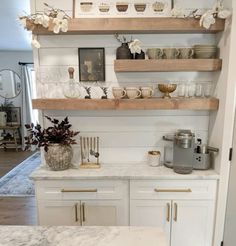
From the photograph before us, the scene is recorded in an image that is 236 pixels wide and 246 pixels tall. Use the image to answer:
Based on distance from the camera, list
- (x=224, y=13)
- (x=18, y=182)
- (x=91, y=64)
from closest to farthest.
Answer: (x=224, y=13), (x=91, y=64), (x=18, y=182)

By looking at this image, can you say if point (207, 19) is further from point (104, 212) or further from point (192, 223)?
point (104, 212)

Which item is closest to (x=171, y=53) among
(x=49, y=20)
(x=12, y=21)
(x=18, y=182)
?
(x=49, y=20)

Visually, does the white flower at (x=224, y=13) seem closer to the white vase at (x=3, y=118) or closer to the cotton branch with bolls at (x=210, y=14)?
the cotton branch with bolls at (x=210, y=14)

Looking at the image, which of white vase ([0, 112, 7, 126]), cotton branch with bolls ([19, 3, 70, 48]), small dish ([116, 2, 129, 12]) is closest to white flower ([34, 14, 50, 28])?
cotton branch with bolls ([19, 3, 70, 48])

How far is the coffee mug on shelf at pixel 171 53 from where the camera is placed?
6.80ft

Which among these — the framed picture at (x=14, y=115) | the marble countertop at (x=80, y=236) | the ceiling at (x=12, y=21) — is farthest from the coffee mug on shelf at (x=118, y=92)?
the framed picture at (x=14, y=115)

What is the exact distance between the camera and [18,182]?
4.08 metres

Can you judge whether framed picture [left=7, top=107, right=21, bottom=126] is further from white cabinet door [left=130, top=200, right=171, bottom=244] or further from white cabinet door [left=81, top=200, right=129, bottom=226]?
white cabinet door [left=130, top=200, right=171, bottom=244]

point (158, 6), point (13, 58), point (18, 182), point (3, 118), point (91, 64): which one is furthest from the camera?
point (13, 58)

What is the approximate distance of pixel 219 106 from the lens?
2.02 metres

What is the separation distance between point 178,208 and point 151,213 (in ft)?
0.78

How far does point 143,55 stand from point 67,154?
1112mm

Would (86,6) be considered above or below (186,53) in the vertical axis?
above

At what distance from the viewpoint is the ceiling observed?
9.34 feet
